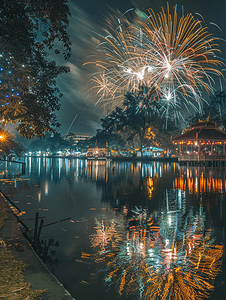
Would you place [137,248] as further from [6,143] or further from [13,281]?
[6,143]

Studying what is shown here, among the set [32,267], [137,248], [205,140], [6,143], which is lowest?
[137,248]

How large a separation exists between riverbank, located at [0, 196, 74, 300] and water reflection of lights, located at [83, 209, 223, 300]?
1218 mm

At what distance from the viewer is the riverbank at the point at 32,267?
4.02m

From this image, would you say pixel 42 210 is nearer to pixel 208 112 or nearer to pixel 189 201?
pixel 189 201

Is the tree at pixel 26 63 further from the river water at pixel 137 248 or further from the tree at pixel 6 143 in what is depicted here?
the tree at pixel 6 143

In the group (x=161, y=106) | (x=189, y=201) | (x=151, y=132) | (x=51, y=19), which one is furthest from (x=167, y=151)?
(x=51, y=19)

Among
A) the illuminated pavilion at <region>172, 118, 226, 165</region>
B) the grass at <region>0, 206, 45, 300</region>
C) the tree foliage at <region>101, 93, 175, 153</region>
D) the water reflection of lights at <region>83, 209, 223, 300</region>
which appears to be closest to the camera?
the grass at <region>0, 206, 45, 300</region>

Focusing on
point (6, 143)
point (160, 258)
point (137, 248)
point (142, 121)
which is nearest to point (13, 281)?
point (160, 258)

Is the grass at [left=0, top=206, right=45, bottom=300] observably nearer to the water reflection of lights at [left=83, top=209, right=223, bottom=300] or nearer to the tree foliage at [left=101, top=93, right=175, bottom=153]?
the water reflection of lights at [left=83, top=209, right=223, bottom=300]

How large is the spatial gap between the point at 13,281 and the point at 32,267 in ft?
2.23

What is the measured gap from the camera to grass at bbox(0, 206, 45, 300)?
3.88m

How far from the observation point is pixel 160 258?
246 inches

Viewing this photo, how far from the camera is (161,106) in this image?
85.8m

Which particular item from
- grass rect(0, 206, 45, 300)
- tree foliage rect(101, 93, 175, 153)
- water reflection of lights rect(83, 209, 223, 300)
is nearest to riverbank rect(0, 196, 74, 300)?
grass rect(0, 206, 45, 300)
